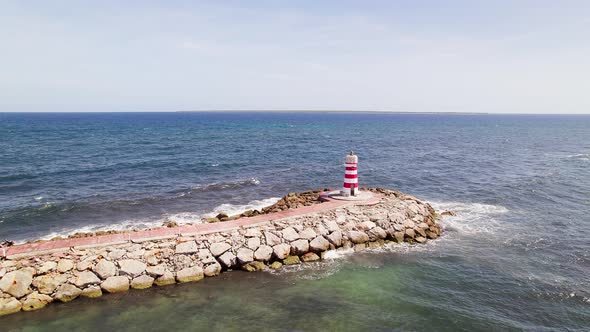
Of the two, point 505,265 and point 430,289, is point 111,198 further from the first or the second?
point 505,265

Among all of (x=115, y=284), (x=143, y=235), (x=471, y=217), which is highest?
(x=143, y=235)

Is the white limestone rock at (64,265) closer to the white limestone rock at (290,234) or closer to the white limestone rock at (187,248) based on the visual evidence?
the white limestone rock at (187,248)

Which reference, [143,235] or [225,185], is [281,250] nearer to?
[143,235]

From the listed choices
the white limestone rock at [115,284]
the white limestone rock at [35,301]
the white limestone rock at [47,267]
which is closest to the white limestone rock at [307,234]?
the white limestone rock at [115,284]

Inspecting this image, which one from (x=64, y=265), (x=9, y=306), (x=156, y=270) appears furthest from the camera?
(x=156, y=270)

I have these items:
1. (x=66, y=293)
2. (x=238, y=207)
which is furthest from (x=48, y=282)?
(x=238, y=207)
